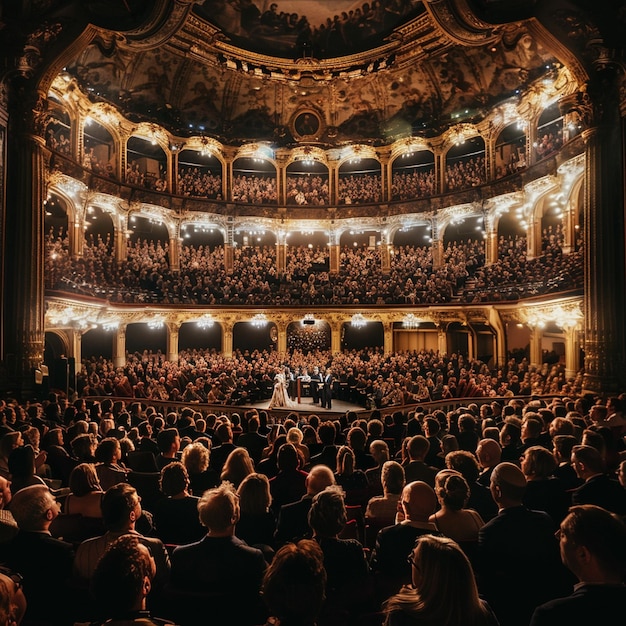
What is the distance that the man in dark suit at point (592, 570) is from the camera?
2344 mm

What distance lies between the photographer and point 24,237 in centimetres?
1588

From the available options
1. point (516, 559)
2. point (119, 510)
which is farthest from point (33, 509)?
point (516, 559)

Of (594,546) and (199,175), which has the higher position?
(199,175)

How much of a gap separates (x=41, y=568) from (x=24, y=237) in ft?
50.3

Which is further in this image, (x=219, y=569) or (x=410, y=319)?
(x=410, y=319)

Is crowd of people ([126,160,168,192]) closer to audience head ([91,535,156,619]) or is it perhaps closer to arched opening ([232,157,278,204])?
arched opening ([232,157,278,204])

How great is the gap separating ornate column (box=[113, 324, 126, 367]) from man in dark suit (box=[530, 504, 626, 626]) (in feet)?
96.7

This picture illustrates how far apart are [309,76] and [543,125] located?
51.5ft

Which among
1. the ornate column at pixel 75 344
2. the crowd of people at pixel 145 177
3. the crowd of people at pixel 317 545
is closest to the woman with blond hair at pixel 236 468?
the crowd of people at pixel 317 545

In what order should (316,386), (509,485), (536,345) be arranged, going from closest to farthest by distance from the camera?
(509,485)
(316,386)
(536,345)

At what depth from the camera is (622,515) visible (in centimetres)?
462

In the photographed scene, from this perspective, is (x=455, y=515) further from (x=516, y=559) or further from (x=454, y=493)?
(x=516, y=559)

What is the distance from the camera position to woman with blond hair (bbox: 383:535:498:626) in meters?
2.18

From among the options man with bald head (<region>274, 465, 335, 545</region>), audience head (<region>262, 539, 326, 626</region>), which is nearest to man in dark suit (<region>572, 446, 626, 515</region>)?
man with bald head (<region>274, 465, 335, 545</region>)
